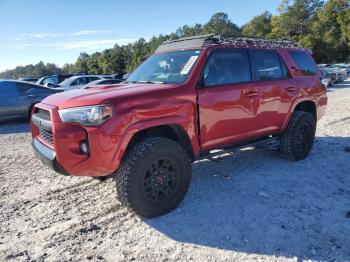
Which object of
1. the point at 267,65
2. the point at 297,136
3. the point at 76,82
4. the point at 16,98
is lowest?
the point at 297,136

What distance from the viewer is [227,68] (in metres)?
4.95

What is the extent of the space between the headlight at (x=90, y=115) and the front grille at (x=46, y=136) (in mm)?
423

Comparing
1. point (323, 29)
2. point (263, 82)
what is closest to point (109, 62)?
point (323, 29)

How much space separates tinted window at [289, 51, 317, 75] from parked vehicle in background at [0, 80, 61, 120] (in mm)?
8115

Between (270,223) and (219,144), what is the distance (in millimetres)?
1337

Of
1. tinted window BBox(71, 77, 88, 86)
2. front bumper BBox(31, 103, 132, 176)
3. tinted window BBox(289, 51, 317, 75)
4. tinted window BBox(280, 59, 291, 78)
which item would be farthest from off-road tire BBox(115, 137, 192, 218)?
tinted window BBox(71, 77, 88, 86)

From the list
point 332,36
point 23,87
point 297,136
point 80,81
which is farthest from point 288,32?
point 297,136

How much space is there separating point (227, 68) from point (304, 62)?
2188 mm

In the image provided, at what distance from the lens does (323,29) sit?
6875 cm

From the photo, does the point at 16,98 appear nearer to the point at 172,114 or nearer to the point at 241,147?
the point at 241,147

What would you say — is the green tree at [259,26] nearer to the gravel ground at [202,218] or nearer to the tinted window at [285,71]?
the tinted window at [285,71]

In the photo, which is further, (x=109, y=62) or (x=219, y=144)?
(x=109, y=62)

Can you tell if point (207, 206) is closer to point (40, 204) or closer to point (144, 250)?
Answer: point (144, 250)

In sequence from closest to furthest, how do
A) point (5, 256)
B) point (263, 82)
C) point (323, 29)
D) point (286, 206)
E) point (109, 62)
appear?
point (5, 256), point (286, 206), point (263, 82), point (323, 29), point (109, 62)
